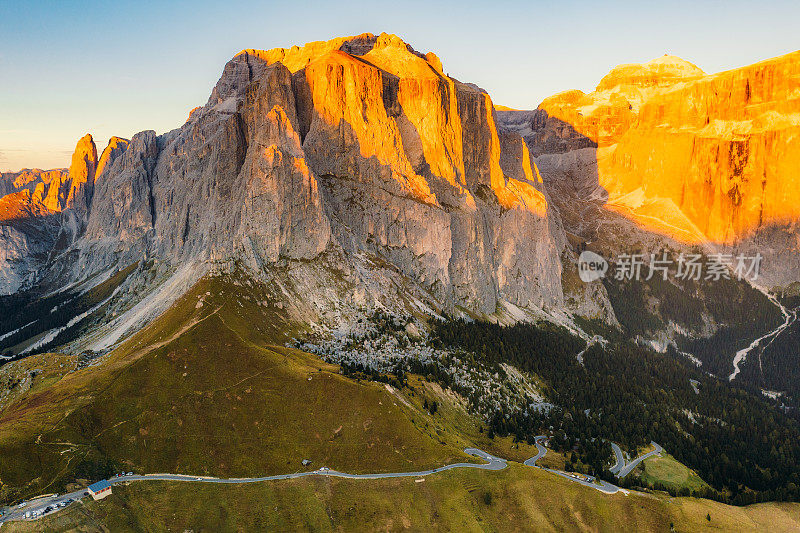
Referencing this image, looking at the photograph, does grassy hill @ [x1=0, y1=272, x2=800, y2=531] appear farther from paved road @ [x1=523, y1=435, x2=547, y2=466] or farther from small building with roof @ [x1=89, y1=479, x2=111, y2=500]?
paved road @ [x1=523, y1=435, x2=547, y2=466]

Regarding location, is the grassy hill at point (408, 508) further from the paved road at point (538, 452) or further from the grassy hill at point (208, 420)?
the paved road at point (538, 452)

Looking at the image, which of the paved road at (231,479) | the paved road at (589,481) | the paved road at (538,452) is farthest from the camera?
the paved road at (538,452)

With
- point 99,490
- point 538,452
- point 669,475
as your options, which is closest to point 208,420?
point 99,490

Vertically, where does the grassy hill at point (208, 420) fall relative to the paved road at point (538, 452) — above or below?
above

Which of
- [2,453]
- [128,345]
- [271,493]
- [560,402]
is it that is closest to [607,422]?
[560,402]

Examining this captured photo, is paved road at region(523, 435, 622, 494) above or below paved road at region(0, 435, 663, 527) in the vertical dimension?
below

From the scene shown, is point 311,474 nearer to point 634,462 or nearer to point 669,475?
point 634,462

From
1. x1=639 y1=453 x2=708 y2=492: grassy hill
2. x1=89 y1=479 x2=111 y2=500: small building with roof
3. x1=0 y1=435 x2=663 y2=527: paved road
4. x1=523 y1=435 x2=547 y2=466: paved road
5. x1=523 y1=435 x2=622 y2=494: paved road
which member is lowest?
x1=639 y1=453 x2=708 y2=492: grassy hill

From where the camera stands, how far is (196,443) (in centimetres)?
11294

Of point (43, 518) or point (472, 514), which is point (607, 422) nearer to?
point (472, 514)

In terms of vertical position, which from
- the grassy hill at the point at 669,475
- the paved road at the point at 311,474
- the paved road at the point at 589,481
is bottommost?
the grassy hill at the point at 669,475

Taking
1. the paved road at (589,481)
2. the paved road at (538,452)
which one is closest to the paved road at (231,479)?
the paved road at (538,452)

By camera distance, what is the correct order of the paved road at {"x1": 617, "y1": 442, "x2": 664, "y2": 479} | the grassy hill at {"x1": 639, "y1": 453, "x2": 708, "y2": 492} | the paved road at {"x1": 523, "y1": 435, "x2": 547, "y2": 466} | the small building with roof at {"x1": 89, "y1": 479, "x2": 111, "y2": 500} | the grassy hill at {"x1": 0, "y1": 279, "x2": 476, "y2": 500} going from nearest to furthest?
the small building with roof at {"x1": 89, "y1": 479, "x2": 111, "y2": 500}, the grassy hill at {"x1": 0, "y1": 279, "x2": 476, "y2": 500}, the paved road at {"x1": 523, "y1": 435, "x2": 547, "y2": 466}, the grassy hill at {"x1": 639, "y1": 453, "x2": 708, "y2": 492}, the paved road at {"x1": 617, "y1": 442, "x2": 664, "y2": 479}

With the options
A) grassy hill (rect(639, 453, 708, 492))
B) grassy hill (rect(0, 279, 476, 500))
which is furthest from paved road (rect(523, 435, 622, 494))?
grassy hill (rect(0, 279, 476, 500))
